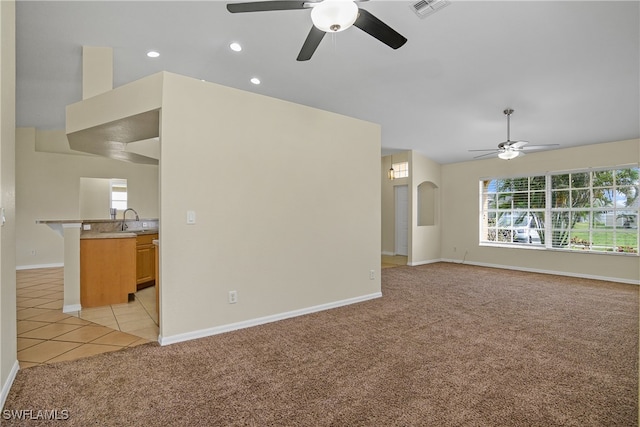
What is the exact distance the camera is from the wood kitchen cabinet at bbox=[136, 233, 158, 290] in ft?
15.3

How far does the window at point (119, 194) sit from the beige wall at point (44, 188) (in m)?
0.34

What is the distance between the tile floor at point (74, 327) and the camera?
105 inches

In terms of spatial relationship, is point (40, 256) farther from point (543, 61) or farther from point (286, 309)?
point (543, 61)

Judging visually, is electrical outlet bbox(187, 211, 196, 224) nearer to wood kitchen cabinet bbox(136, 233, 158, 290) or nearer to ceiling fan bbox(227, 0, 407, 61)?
ceiling fan bbox(227, 0, 407, 61)

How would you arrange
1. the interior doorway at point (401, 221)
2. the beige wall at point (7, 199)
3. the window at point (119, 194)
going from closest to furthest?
1. the beige wall at point (7, 199)
2. the window at point (119, 194)
3. the interior doorway at point (401, 221)

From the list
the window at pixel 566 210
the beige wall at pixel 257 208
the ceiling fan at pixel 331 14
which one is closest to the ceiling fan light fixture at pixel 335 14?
the ceiling fan at pixel 331 14

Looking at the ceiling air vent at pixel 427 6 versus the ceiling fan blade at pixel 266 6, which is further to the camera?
the ceiling air vent at pixel 427 6

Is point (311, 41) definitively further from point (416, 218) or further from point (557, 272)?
point (557, 272)

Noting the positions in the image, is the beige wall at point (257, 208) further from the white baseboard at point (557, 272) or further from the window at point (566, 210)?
the window at point (566, 210)

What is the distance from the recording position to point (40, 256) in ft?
22.1

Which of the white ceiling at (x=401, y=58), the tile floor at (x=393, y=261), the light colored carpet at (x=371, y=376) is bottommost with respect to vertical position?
the light colored carpet at (x=371, y=376)

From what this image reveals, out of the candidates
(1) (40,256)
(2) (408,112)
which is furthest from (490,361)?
(1) (40,256)

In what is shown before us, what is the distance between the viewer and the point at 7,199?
2.11 meters

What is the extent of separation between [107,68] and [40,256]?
5.39m
